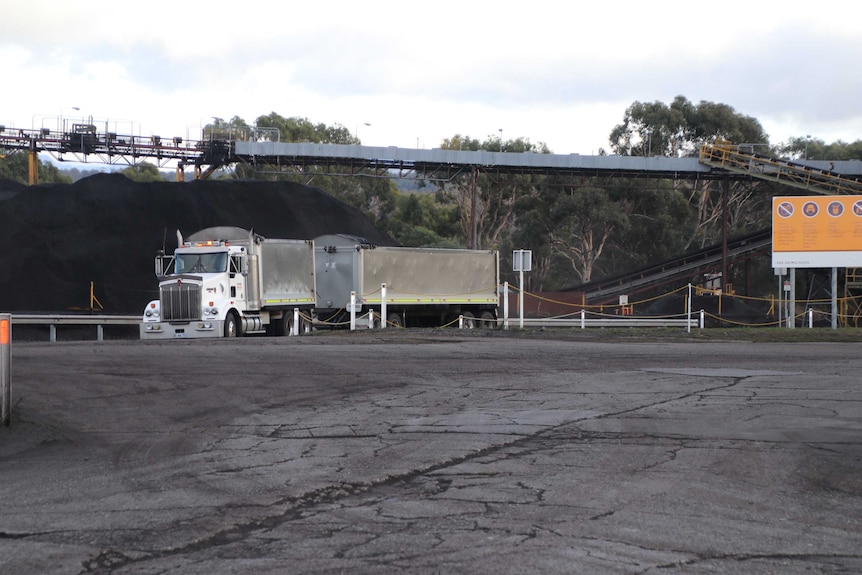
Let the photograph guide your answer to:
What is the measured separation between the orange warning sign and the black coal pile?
87.7 feet

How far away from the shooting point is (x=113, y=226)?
50.4 meters

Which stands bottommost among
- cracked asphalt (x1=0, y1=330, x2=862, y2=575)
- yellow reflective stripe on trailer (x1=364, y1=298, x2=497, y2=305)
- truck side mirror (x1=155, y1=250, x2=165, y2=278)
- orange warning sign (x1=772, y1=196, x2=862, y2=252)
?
cracked asphalt (x1=0, y1=330, x2=862, y2=575)

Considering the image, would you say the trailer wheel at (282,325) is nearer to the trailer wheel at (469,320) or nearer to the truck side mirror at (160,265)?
the truck side mirror at (160,265)

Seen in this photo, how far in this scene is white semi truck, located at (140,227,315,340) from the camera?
29281 mm

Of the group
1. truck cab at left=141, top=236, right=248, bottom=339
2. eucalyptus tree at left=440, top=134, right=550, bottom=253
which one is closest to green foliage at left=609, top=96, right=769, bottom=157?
eucalyptus tree at left=440, top=134, right=550, bottom=253

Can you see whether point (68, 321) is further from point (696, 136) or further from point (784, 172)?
point (696, 136)

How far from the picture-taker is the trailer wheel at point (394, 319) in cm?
3577

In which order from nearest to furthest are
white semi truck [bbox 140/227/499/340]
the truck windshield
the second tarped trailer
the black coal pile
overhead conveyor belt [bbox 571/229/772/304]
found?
white semi truck [bbox 140/227/499/340], the truck windshield, the second tarped trailer, the black coal pile, overhead conveyor belt [bbox 571/229/772/304]

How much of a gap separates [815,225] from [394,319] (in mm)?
18867

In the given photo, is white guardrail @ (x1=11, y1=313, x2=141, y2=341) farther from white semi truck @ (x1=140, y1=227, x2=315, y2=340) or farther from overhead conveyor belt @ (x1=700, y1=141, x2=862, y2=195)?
overhead conveyor belt @ (x1=700, y1=141, x2=862, y2=195)

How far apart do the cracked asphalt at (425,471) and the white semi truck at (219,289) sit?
1242cm

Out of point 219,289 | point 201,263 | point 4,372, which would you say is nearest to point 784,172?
point 219,289

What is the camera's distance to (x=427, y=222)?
8881cm

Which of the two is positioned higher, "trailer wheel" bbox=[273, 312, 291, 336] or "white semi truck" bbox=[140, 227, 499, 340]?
"white semi truck" bbox=[140, 227, 499, 340]
